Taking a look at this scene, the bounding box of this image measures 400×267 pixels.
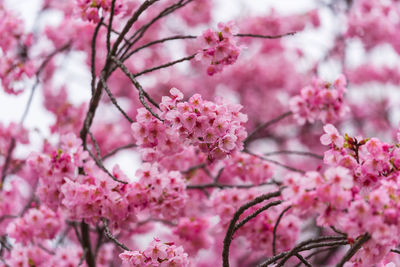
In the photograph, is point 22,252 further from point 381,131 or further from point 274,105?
point 381,131

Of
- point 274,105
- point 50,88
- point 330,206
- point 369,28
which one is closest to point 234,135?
point 330,206

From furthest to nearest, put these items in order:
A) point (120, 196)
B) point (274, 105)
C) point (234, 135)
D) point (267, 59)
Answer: point (267, 59)
point (274, 105)
point (120, 196)
point (234, 135)

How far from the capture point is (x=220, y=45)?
2273 millimetres

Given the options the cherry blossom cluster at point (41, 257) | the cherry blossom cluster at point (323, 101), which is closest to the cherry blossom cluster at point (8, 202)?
the cherry blossom cluster at point (41, 257)

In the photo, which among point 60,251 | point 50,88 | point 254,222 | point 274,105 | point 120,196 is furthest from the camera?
point 274,105

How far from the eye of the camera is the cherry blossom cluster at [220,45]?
227 cm

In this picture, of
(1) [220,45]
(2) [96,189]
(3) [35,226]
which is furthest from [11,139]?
(1) [220,45]

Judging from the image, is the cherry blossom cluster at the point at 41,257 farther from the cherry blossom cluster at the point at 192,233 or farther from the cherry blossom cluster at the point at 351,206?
the cherry blossom cluster at the point at 351,206

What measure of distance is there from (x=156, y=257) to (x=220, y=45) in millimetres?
1017

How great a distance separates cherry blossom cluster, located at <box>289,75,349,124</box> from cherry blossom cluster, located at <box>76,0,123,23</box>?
130 cm

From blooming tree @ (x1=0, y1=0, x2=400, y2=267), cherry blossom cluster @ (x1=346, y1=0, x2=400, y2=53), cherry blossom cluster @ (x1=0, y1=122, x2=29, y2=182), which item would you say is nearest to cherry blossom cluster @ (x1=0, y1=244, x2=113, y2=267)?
blooming tree @ (x1=0, y1=0, x2=400, y2=267)

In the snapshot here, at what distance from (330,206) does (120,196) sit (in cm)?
114

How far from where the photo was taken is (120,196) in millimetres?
2340

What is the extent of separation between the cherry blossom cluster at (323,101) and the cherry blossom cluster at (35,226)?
170 cm
